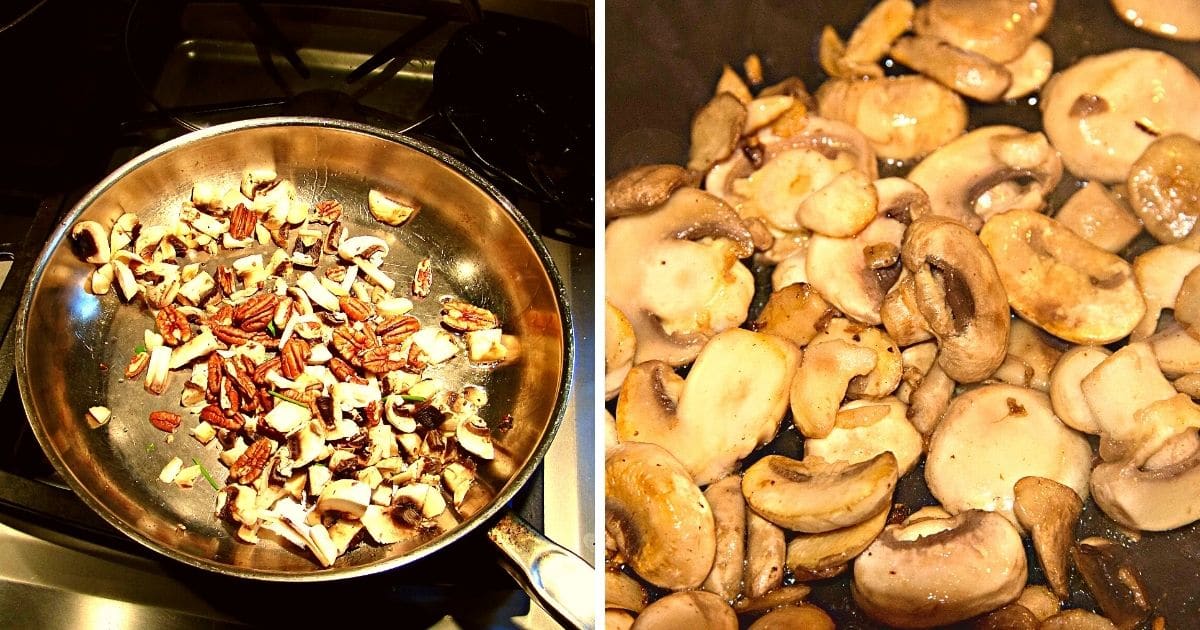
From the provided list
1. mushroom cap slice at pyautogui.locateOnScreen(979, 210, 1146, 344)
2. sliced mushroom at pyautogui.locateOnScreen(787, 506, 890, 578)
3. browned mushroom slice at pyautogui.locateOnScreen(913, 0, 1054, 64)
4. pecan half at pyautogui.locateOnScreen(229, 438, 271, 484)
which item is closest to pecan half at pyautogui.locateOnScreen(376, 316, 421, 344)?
pecan half at pyautogui.locateOnScreen(229, 438, 271, 484)

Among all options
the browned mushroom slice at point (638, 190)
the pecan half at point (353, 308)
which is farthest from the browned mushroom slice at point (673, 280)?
the pecan half at point (353, 308)

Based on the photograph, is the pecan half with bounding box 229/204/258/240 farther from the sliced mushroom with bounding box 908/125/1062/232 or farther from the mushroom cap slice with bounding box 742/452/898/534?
the sliced mushroom with bounding box 908/125/1062/232

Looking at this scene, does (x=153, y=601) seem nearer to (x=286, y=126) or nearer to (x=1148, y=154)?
(x=286, y=126)

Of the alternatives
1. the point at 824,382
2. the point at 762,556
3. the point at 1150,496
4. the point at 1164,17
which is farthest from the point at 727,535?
the point at 1164,17

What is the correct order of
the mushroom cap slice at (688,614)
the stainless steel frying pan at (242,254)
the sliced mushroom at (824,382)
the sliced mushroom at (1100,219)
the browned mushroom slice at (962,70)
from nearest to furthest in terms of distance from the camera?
the mushroom cap slice at (688,614)
the sliced mushroom at (824,382)
the stainless steel frying pan at (242,254)
the sliced mushroom at (1100,219)
the browned mushroom slice at (962,70)

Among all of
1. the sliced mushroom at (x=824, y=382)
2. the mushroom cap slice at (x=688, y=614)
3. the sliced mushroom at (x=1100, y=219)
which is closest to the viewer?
the mushroom cap slice at (x=688, y=614)

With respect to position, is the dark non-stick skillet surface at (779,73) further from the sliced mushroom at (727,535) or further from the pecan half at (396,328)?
the pecan half at (396,328)
